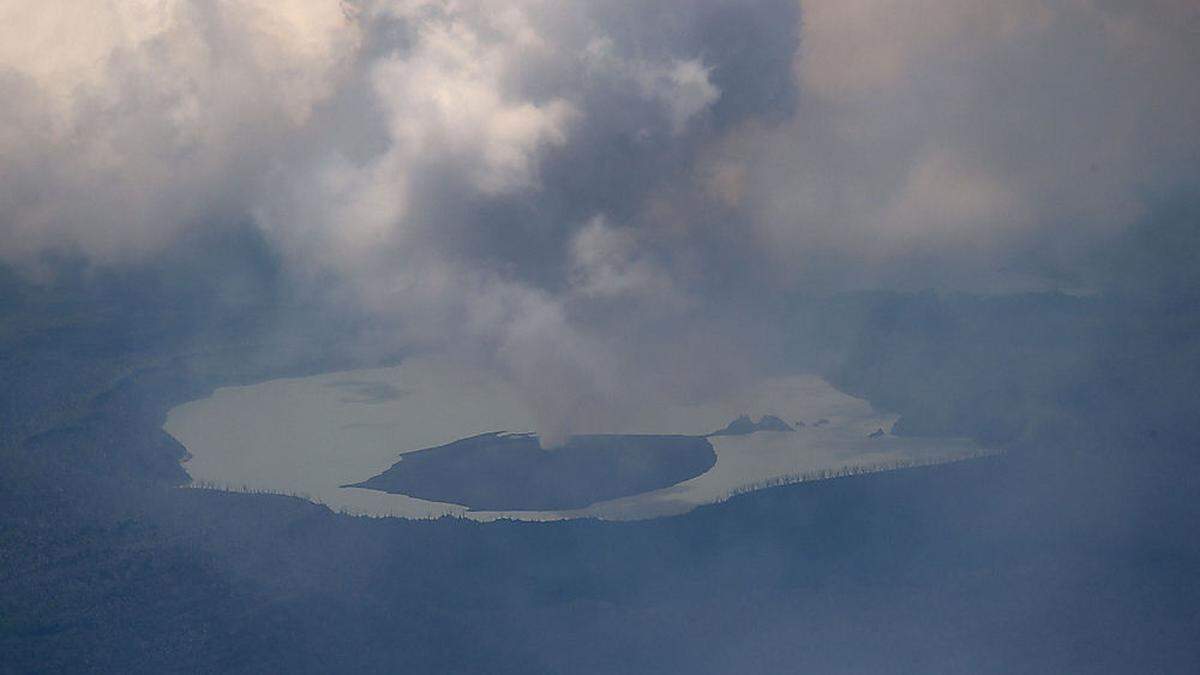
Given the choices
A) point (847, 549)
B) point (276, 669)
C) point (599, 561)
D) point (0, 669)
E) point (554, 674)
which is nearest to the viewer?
point (0, 669)

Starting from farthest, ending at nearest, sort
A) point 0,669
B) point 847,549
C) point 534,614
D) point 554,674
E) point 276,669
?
point 847,549, point 534,614, point 554,674, point 276,669, point 0,669

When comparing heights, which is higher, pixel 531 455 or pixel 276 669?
pixel 531 455

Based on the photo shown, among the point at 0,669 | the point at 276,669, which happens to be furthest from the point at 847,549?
the point at 0,669

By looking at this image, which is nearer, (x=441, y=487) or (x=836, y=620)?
(x=836, y=620)

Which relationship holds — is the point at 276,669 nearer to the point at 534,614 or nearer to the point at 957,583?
the point at 534,614

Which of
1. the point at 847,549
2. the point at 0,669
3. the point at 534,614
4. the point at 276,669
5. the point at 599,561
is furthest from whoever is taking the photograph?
the point at 847,549

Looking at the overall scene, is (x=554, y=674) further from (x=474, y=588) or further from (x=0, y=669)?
(x=0, y=669)

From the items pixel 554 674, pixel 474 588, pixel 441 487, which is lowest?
pixel 554 674

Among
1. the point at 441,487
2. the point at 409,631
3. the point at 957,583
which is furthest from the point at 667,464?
the point at 409,631

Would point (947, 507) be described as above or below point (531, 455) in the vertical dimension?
below
